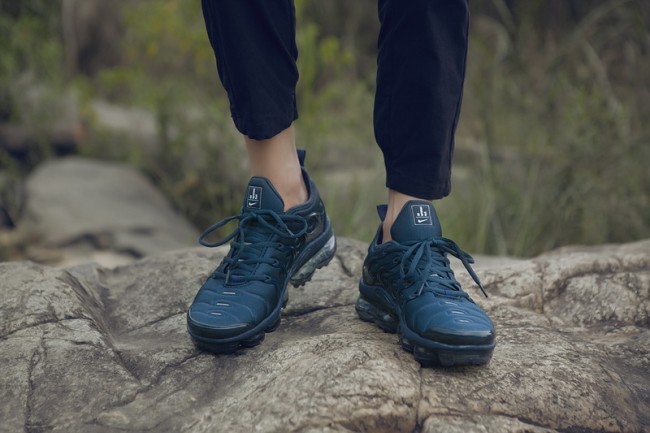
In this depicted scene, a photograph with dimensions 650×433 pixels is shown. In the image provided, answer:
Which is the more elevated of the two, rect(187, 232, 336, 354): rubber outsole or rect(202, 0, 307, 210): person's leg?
rect(202, 0, 307, 210): person's leg

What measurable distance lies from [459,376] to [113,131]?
14.4 feet

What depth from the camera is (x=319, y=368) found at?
1418mm

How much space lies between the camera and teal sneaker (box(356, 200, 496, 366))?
4.71 ft

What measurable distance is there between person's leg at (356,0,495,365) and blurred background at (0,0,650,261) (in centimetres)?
180

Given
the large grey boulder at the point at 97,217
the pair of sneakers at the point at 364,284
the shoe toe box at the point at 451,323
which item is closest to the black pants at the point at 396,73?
the pair of sneakers at the point at 364,284

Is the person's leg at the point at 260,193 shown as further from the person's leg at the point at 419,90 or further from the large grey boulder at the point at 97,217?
the large grey boulder at the point at 97,217

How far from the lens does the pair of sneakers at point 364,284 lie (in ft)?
4.78

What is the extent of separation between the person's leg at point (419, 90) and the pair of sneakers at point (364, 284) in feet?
0.22

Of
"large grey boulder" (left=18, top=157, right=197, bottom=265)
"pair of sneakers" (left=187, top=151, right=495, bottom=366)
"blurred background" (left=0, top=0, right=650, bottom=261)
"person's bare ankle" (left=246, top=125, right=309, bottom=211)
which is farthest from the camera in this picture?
"large grey boulder" (left=18, top=157, right=197, bottom=265)

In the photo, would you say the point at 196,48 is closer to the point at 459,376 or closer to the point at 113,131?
the point at 113,131

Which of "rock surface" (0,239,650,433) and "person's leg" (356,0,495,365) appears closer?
"rock surface" (0,239,650,433)

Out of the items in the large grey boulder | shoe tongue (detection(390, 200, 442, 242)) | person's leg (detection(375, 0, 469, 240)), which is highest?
person's leg (detection(375, 0, 469, 240))

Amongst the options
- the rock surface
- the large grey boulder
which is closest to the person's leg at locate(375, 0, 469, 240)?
the rock surface

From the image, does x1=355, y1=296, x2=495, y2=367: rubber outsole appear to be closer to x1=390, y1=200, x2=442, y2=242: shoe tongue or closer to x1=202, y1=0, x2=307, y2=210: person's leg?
x1=390, y1=200, x2=442, y2=242: shoe tongue
